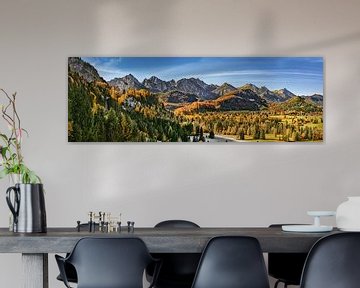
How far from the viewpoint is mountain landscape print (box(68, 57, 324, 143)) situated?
19.5 feet

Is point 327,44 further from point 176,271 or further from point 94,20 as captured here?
point 176,271

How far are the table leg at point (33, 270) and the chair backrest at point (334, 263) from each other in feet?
4.24

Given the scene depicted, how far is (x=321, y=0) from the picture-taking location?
19.7 feet

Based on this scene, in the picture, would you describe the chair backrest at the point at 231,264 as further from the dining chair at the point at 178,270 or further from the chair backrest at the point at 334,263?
the dining chair at the point at 178,270

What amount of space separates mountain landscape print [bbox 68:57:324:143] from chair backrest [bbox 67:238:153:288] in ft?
7.93

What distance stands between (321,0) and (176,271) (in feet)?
8.88

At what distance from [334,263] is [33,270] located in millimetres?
1485

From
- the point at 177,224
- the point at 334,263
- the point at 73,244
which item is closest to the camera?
the point at 334,263

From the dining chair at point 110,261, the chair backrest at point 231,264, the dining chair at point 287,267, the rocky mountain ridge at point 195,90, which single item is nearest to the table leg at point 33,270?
the dining chair at point 110,261

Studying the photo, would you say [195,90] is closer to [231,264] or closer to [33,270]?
[231,264]

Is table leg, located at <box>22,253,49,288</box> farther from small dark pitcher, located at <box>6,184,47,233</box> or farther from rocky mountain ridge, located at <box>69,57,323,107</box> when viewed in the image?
rocky mountain ridge, located at <box>69,57,323,107</box>

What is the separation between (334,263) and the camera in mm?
3500

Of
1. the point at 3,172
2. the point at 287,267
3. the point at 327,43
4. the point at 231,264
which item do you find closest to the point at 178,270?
the point at 287,267

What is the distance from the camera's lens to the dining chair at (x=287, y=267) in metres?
4.68
